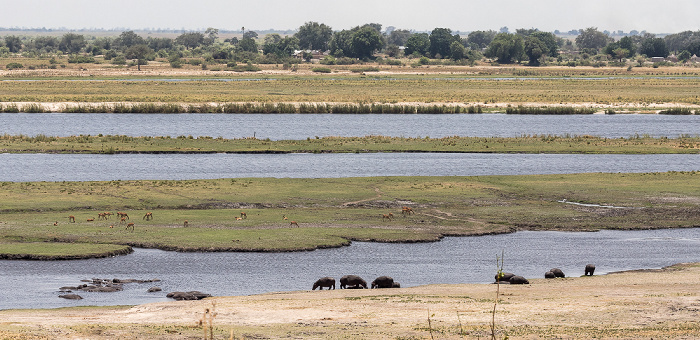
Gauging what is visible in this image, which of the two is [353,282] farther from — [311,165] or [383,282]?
[311,165]

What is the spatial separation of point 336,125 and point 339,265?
58958 mm

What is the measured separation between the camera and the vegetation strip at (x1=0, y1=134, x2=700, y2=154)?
228ft

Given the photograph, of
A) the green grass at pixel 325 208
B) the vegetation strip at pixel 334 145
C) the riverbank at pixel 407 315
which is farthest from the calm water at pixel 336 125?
the riverbank at pixel 407 315

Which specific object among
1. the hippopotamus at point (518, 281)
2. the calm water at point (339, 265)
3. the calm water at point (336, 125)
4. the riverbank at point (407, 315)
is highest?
the riverbank at point (407, 315)

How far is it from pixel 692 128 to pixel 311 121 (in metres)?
41.9

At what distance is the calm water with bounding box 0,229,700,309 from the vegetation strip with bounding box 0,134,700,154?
30315mm

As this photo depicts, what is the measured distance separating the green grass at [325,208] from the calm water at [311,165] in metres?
4.56

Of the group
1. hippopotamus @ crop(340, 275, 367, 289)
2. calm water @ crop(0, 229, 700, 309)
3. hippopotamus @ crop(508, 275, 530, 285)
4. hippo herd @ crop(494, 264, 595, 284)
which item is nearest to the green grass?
calm water @ crop(0, 229, 700, 309)

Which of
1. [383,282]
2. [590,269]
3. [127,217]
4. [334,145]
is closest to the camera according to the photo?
[383,282]

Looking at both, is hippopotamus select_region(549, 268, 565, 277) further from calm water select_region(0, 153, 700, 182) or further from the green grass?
calm water select_region(0, 153, 700, 182)

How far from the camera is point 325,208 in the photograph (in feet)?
155

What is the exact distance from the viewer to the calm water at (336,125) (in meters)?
84.6

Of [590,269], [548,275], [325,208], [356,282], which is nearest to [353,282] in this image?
[356,282]

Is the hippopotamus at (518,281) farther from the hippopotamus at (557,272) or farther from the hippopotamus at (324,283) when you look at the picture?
the hippopotamus at (324,283)
